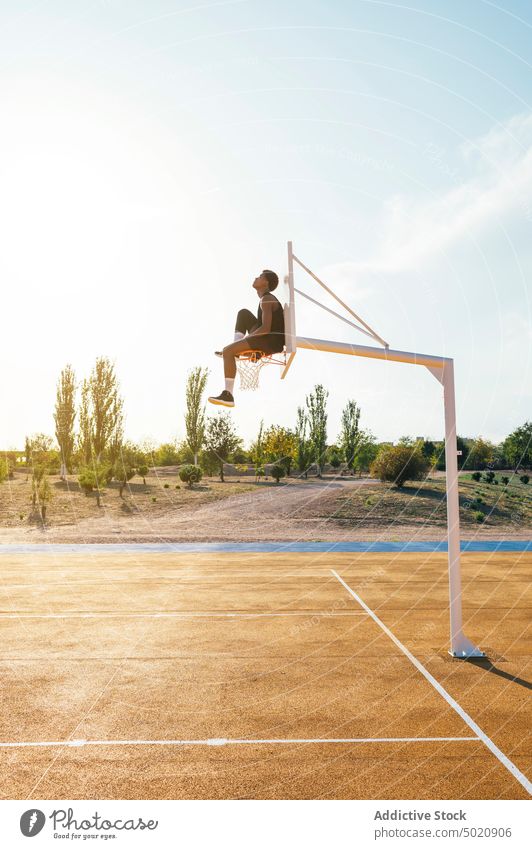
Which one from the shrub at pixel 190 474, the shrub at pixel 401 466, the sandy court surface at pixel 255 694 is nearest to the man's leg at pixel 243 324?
the sandy court surface at pixel 255 694

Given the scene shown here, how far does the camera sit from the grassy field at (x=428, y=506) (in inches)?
1283

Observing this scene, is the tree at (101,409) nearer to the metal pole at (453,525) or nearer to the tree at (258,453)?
the tree at (258,453)

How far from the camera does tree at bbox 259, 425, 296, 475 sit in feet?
128

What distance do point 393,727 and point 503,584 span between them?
10.8m

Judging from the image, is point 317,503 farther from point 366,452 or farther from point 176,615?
point 176,615

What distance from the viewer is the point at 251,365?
334 inches

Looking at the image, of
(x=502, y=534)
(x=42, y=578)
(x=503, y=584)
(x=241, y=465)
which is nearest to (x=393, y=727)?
(x=503, y=584)

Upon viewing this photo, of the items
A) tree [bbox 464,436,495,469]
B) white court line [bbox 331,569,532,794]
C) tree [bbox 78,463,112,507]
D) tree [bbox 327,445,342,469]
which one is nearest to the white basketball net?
white court line [bbox 331,569,532,794]

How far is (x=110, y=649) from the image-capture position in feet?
32.4

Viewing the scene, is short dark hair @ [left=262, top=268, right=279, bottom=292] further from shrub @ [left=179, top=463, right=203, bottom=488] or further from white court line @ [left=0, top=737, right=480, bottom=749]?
shrub @ [left=179, top=463, right=203, bottom=488]

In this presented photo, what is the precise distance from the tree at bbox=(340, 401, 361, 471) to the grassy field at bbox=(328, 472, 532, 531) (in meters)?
2.97

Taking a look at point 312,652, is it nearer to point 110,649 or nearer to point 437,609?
point 110,649

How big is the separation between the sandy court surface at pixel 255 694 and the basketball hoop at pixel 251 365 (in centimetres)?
394

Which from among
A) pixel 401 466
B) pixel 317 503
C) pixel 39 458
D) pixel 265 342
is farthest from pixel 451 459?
pixel 39 458
